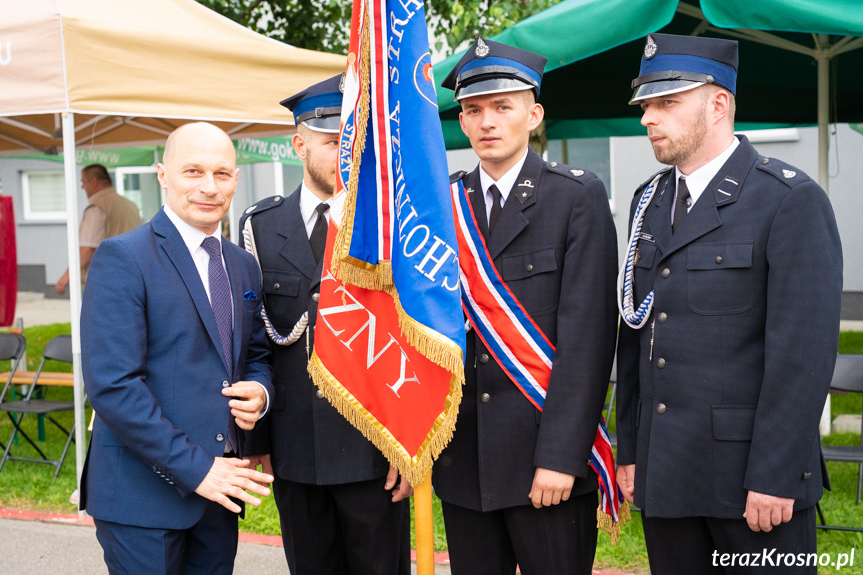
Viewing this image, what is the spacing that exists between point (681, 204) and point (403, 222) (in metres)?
0.88

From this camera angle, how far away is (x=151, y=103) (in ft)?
15.6

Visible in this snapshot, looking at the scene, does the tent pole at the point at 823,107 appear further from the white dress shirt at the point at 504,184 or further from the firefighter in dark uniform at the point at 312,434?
the firefighter in dark uniform at the point at 312,434

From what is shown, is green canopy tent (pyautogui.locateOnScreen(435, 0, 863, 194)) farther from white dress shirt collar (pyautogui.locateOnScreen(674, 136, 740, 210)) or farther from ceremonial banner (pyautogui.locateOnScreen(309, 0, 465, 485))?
ceremonial banner (pyautogui.locateOnScreen(309, 0, 465, 485))

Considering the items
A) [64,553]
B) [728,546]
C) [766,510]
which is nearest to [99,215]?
[64,553]

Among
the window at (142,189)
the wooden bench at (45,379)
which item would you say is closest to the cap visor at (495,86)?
the wooden bench at (45,379)

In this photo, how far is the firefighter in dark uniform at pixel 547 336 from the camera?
96.2 inches

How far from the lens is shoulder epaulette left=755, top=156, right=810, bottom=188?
88.4 inches

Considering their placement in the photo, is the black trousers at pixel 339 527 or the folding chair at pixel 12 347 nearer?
the black trousers at pixel 339 527

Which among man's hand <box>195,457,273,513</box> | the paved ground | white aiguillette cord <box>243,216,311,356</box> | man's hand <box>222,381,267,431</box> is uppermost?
white aiguillette cord <box>243,216,311,356</box>

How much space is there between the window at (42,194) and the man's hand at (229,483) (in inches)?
746

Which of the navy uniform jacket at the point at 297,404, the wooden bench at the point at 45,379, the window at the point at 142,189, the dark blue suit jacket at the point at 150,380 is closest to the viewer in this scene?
the dark blue suit jacket at the point at 150,380

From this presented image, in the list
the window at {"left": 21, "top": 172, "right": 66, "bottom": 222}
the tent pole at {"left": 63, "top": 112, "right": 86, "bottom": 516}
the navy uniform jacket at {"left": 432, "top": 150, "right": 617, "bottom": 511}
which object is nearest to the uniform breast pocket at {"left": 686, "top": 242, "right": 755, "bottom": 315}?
the navy uniform jacket at {"left": 432, "top": 150, "right": 617, "bottom": 511}

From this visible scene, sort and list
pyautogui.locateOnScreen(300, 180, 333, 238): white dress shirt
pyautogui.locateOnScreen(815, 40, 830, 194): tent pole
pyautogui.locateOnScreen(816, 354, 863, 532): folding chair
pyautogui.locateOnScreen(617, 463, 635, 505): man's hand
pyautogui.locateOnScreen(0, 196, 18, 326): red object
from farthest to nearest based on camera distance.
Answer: pyautogui.locateOnScreen(0, 196, 18, 326): red object → pyautogui.locateOnScreen(815, 40, 830, 194): tent pole → pyautogui.locateOnScreen(816, 354, 863, 532): folding chair → pyautogui.locateOnScreen(300, 180, 333, 238): white dress shirt → pyautogui.locateOnScreen(617, 463, 635, 505): man's hand

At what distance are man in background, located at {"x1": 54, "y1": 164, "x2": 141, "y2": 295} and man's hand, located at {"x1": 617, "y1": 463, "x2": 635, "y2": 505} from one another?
5.90 metres
